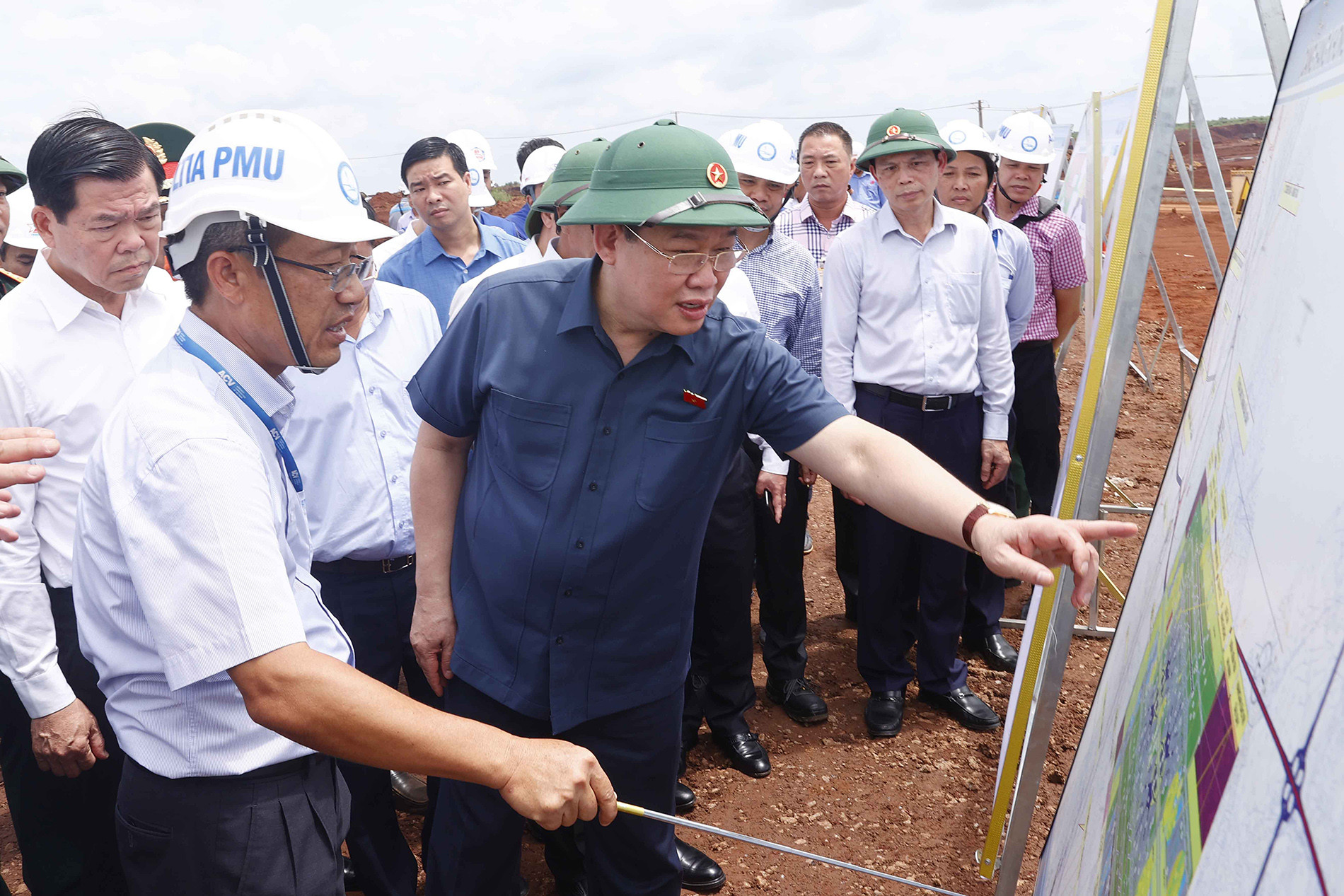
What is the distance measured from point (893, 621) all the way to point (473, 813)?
220 cm

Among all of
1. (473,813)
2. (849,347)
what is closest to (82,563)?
(473,813)

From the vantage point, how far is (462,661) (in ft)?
7.27

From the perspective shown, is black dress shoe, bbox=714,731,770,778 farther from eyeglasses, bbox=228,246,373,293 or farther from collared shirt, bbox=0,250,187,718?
eyeglasses, bbox=228,246,373,293

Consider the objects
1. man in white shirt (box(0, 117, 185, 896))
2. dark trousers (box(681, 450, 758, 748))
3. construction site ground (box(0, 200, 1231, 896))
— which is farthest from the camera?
dark trousers (box(681, 450, 758, 748))

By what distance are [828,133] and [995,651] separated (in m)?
2.64

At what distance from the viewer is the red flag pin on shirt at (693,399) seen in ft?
6.64

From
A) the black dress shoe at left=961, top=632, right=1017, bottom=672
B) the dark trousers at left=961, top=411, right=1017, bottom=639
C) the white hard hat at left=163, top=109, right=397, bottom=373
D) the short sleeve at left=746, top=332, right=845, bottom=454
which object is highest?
the white hard hat at left=163, top=109, right=397, bottom=373

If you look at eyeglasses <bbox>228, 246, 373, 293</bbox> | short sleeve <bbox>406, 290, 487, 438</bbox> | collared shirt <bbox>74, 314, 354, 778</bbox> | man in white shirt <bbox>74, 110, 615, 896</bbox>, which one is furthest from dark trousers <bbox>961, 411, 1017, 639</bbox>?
collared shirt <bbox>74, 314, 354, 778</bbox>

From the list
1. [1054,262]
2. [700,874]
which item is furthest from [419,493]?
[1054,262]

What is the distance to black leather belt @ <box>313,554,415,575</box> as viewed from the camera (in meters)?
2.64

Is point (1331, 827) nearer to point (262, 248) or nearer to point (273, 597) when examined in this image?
point (273, 597)

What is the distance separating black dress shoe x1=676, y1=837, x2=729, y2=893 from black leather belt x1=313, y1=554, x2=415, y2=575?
4.28ft

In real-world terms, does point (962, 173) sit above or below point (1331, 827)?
above

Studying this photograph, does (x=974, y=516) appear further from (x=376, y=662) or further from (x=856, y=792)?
(x=856, y=792)
